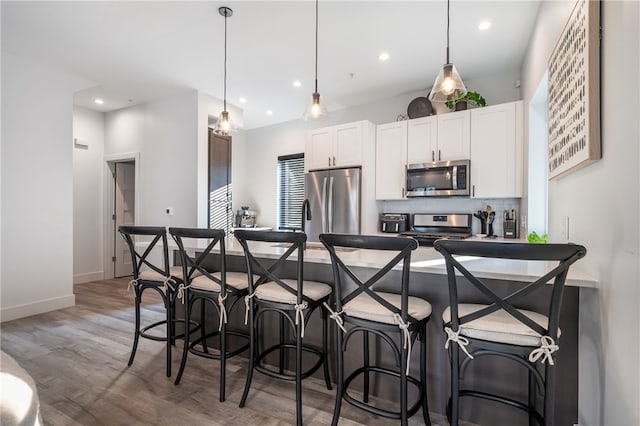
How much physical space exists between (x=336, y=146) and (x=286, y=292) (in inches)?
118

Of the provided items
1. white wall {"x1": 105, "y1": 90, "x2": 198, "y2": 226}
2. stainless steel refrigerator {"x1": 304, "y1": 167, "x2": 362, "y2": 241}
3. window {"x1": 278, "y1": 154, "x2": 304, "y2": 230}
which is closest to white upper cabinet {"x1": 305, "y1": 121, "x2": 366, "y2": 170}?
stainless steel refrigerator {"x1": 304, "y1": 167, "x2": 362, "y2": 241}

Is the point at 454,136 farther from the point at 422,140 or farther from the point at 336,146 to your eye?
the point at 336,146

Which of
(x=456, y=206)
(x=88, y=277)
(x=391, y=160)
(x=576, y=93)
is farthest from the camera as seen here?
(x=88, y=277)

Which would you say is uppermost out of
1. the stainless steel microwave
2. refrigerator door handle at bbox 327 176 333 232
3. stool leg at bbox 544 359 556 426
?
the stainless steel microwave

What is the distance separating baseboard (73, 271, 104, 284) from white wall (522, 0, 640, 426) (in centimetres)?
620

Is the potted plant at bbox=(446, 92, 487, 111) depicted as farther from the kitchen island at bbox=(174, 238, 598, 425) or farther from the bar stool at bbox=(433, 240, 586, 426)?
the bar stool at bbox=(433, 240, 586, 426)

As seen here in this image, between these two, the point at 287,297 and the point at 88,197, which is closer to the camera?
the point at 287,297

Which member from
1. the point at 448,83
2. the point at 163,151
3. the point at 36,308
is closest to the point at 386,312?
the point at 448,83

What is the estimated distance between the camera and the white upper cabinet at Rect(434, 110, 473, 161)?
3.69m

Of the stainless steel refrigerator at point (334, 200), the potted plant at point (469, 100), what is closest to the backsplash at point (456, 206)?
the stainless steel refrigerator at point (334, 200)

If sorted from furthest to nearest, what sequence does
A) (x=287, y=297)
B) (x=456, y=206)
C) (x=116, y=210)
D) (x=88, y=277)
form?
(x=116, y=210) < (x=88, y=277) < (x=456, y=206) < (x=287, y=297)

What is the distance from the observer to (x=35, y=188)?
12.0ft

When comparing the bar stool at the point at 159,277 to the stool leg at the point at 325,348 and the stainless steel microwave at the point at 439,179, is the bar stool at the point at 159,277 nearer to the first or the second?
the stool leg at the point at 325,348

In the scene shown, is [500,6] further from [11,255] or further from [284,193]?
[11,255]
